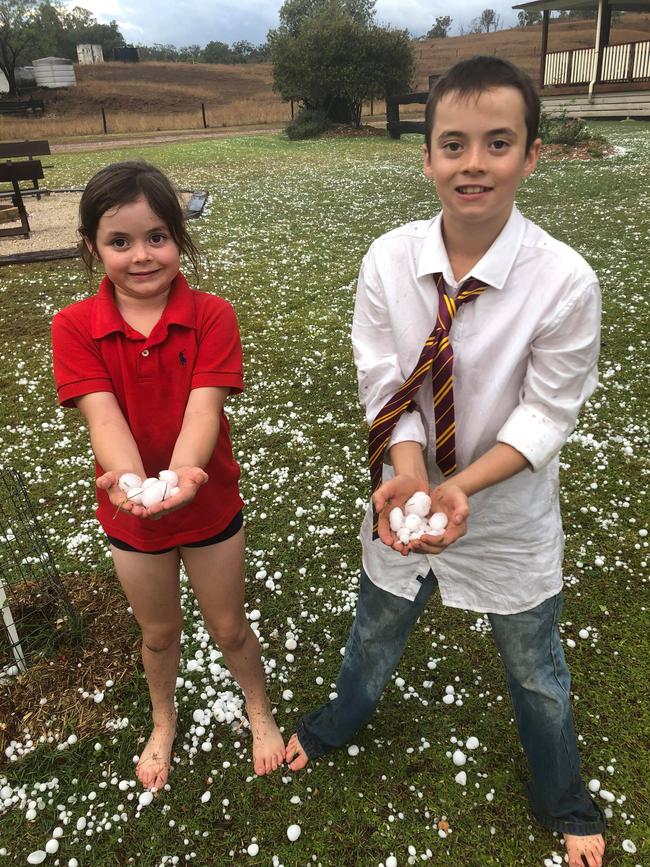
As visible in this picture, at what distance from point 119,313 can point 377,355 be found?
821mm

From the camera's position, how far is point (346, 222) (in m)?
11.4

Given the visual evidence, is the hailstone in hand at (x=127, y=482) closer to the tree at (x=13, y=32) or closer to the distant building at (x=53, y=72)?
the tree at (x=13, y=32)

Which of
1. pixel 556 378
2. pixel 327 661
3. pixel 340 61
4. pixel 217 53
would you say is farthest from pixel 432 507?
pixel 217 53

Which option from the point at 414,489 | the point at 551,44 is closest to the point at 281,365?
the point at 414,489

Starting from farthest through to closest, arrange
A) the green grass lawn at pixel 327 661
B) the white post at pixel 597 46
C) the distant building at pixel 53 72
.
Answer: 1. the distant building at pixel 53 72
2. the white post at pixel 597 46
3. the green grass lawn at pixel 327 661

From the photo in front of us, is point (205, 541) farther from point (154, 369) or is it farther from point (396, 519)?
point (396, 519)

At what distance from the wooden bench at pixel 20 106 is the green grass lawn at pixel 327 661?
138 feet

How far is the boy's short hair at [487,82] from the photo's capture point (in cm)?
150

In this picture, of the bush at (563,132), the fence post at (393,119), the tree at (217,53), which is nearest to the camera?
the bush at (563,132)

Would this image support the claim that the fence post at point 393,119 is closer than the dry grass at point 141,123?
Yes

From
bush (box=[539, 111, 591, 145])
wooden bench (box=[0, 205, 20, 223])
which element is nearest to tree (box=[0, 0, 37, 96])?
wooden bench (box=[0, 205, 20, 223])

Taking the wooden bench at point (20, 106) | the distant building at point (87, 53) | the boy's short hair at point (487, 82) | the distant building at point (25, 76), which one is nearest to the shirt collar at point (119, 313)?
the boy's short hair at point (487, 82)

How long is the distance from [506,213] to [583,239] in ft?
27.7

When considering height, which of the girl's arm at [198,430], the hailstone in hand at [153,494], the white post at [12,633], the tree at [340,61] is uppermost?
the tree at [340,61]
